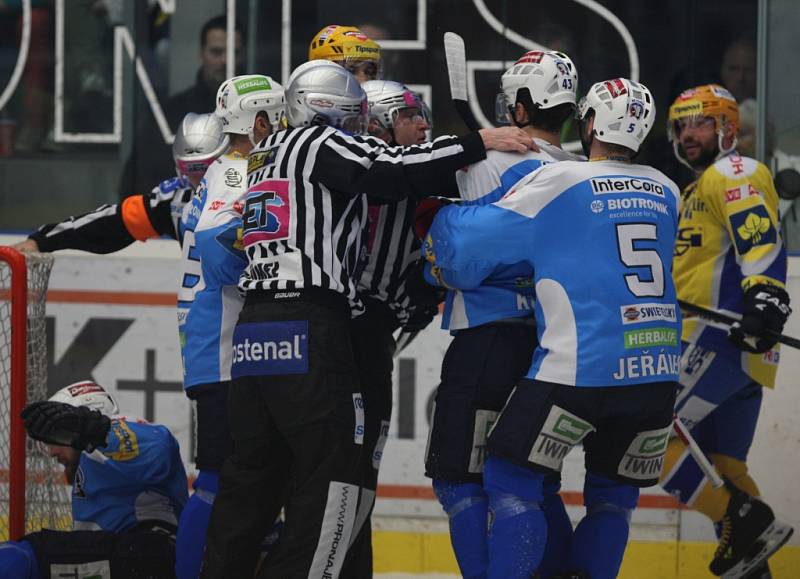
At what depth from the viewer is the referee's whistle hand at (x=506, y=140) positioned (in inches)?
143

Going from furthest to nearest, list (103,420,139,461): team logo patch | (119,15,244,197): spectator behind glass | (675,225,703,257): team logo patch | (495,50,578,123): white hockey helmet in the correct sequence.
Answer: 1. (119,15,244,197): spectator behind glass
2. (675,225,703,257): team logo patch
3. (103,420,139,461): team logo patch
4. (495,50,578,123): white hockey helmet

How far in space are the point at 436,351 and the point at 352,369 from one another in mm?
1827

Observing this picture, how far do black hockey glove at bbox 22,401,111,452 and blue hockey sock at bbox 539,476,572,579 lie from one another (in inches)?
53.1

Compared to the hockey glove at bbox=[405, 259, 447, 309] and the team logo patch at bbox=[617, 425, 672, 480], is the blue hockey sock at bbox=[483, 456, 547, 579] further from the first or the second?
the hockey glove at bbox=[405, 259, 447, 309]

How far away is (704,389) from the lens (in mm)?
4812

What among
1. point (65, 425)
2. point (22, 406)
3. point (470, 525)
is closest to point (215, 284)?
point (65, 425)

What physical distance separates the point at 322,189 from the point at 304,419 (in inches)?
22.5

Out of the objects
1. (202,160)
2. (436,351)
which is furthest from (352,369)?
(436,351)

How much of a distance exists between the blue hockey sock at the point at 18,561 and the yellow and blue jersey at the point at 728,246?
2220 mm

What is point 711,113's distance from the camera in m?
4.89

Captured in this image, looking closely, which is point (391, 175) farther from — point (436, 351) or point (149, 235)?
point (436, 351)

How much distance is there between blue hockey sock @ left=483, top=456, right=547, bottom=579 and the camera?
3.50m

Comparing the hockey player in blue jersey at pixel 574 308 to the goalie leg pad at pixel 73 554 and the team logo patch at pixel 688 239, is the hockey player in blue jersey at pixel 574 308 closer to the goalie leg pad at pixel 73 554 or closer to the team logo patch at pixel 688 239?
the team logo patch at pixel 688 239

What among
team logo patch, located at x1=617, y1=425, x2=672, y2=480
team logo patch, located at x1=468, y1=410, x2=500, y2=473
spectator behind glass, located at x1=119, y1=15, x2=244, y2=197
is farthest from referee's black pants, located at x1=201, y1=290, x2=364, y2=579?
spectator behind glass, located at x1=119, y1=15, x2=244, y2=197
